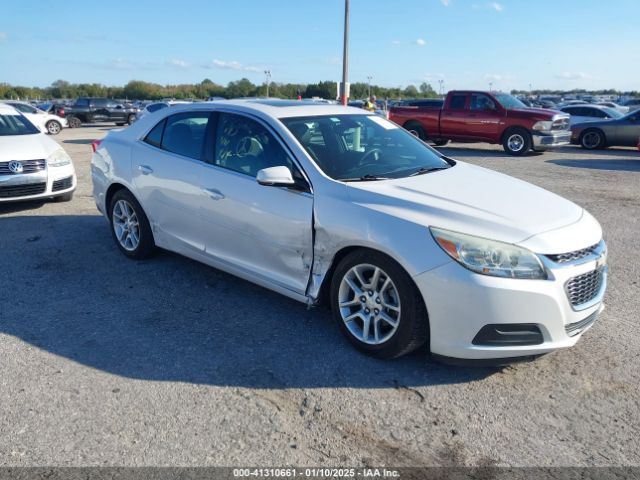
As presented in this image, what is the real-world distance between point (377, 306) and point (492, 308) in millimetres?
765

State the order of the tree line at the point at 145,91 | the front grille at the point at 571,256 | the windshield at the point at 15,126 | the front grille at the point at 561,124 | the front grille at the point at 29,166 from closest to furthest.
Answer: the front grille at the point at 571,256 → the front grille at the point at 29,166 → the windshield at the point at 15,126 → the front grille at the point at 561,124 → the tree line at the point at 145,91

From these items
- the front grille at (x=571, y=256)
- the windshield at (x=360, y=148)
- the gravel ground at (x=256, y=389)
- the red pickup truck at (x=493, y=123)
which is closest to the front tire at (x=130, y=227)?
the gravel ground at (x=256, y=389)

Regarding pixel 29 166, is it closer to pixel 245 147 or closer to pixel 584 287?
pixel 245 147

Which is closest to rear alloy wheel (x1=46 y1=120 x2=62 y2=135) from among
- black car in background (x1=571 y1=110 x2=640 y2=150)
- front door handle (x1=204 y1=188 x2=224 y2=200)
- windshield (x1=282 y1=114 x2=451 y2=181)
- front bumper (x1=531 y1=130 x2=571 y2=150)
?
front bumper (x1=531 y1=130 x2=571 y2=150)

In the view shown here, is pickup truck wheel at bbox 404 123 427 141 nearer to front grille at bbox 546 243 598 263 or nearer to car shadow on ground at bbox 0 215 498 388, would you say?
car shadow on ground at bbox 0 215 498 388

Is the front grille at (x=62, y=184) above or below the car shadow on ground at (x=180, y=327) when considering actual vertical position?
above

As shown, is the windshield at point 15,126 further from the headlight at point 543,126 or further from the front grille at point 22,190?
the headlight at point 543,126

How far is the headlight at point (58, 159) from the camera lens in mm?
8008

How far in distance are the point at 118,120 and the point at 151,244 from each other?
29.4 meters

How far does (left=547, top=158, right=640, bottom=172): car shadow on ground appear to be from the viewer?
13203mm

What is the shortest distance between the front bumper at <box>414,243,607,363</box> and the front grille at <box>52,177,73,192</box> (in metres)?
6.52

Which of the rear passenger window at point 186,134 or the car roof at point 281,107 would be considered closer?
the car roof at point 281,107

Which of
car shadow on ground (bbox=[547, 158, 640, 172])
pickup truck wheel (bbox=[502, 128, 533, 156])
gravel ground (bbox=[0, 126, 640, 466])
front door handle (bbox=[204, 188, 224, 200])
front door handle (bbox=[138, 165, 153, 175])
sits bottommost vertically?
gravel ground (bbox=[0, 126, 640, 466])

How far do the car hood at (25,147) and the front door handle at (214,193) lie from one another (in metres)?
4.46
